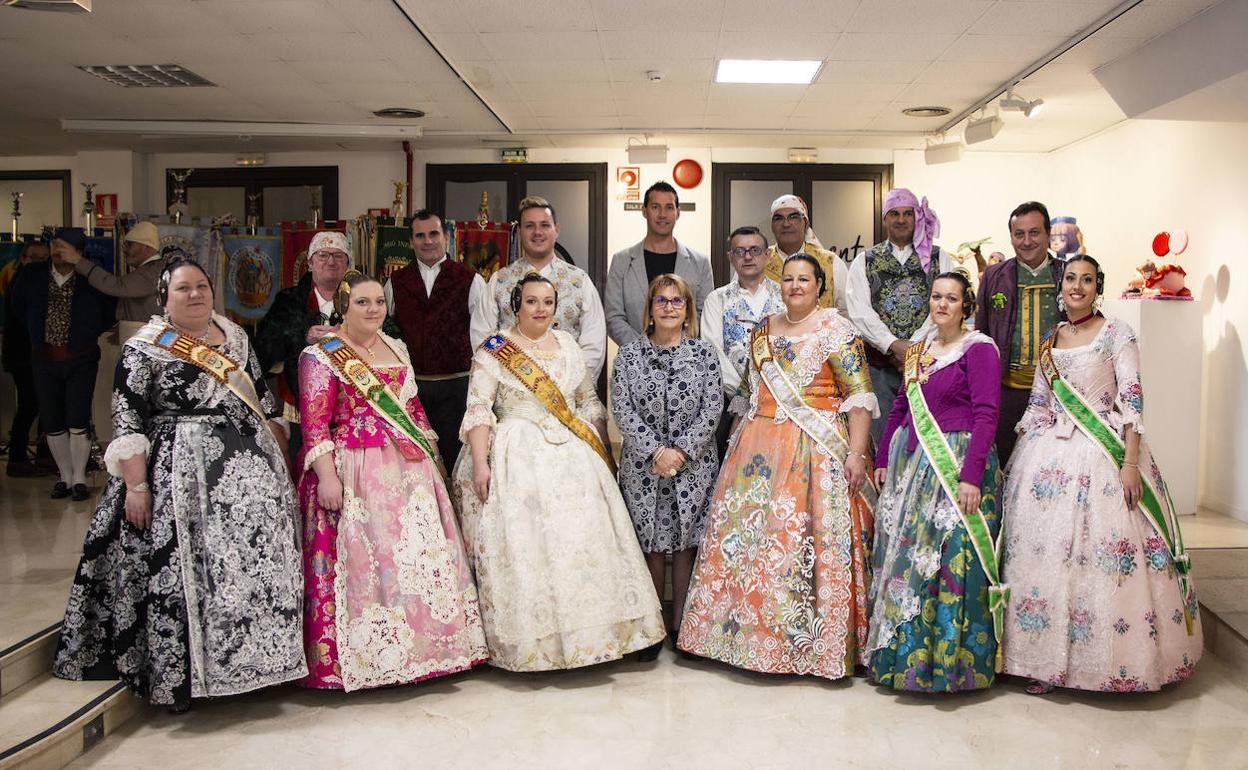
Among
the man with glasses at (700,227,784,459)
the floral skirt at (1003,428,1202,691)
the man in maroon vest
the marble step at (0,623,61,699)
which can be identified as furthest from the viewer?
the man in maroon vest

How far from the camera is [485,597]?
3.47 metres

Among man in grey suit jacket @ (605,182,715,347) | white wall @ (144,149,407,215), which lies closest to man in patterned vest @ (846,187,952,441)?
man in grey suit jacket @ (605,182,715,347)

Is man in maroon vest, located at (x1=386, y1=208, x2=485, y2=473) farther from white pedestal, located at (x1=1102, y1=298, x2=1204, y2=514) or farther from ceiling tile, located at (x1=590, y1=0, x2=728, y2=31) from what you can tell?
white pedestal, located at (x1=1102, y1=298, x2=1204, y2=514)

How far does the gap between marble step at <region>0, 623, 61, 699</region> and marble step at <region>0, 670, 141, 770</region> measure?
0.07 ft

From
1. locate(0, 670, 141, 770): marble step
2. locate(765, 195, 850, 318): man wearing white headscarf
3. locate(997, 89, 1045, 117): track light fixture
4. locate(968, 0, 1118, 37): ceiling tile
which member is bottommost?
locate(0, 670, 141, 770): marble step

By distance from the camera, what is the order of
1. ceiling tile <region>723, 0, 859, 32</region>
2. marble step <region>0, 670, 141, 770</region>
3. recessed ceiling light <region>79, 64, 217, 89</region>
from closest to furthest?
marble step <region>0, 670, 141, 770</region>, ceiling tile <region>723, 0, 859, 32</region>, recessed ceiling light <region>79, 64, 217, 89</region>

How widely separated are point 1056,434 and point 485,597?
2.06 m

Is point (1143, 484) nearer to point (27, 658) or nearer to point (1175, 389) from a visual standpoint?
point (1175, 389)

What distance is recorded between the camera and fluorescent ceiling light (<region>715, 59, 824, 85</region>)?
580 cm

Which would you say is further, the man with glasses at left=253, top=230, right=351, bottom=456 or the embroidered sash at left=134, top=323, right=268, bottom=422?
the man with glasses at left=253, top=230, right=351, bottom=456

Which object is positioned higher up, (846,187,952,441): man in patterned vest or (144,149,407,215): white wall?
(144,149,407,215): white wall

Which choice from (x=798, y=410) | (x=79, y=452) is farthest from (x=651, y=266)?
(x=79, y=452)

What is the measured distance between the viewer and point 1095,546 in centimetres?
328

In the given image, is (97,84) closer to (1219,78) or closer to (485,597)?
(485,597)
